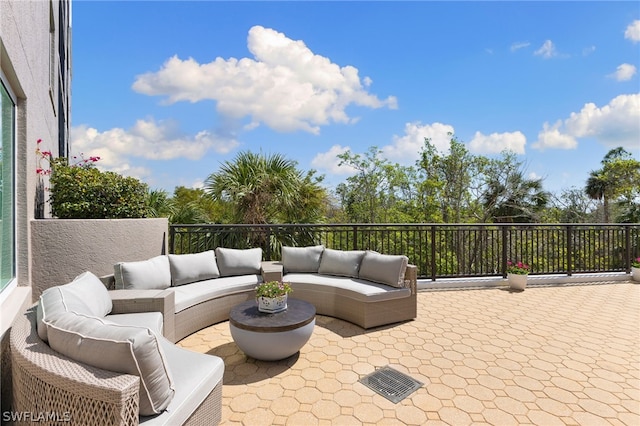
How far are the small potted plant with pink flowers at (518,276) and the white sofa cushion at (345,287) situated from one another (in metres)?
3.12

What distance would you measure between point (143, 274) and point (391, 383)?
286 centimetres

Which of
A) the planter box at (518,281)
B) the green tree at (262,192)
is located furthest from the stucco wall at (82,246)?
the planter box at (518,281)

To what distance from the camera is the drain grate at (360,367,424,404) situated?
234 cm

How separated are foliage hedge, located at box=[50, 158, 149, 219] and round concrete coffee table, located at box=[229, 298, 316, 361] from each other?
2.29 meters

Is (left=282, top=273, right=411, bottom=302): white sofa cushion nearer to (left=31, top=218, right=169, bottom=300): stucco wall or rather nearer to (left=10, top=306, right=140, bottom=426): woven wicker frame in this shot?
(left=31, top=218, right=169, bottom=300): stucco wall

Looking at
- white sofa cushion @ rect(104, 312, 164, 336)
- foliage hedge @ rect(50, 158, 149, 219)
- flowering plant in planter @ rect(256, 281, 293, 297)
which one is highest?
foliage hedge @ rect(50, 158, 149, 219)

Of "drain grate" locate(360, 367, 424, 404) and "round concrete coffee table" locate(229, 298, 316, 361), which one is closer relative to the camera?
"drain grate" locate(360, 367, 424, 404)

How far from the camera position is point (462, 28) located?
23.8ft

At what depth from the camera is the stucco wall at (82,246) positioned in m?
2.90

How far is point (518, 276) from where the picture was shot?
Result: 219 inches

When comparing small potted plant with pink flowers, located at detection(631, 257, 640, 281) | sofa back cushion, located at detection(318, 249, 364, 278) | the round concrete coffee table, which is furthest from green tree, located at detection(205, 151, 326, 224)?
small potted plant with pink flowers, located at detection(631, 257, 640, 281)

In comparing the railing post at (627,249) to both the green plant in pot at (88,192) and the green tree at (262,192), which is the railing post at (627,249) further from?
the green plant in pot at (88,192)

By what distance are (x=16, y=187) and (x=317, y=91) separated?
22.5 ft

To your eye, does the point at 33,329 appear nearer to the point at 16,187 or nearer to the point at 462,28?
the point at 16,187
